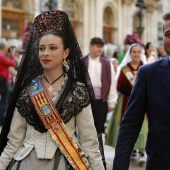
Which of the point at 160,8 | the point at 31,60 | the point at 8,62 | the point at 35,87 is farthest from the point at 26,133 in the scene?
the point at 160,8

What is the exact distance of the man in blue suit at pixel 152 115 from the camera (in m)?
2.98

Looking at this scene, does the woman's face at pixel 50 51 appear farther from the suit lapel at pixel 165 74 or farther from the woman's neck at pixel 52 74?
the suit lapel at pixel 165 74

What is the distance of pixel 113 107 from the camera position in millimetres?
8000

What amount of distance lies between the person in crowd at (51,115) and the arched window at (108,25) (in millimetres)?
27092

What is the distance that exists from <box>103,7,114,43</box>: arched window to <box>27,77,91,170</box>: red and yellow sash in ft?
89.5

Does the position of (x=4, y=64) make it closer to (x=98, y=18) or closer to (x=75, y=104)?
(x=75, y=104)

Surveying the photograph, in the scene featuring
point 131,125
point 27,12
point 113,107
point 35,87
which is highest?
point 27,12

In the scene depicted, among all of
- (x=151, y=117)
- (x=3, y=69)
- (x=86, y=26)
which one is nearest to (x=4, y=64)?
(x=3, y=69)

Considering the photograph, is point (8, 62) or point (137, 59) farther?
point (8, 62)

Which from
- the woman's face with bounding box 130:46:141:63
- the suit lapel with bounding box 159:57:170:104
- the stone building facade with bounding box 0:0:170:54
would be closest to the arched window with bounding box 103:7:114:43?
the stone building facade with bounding box 0:0:170:54

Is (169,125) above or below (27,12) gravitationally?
below

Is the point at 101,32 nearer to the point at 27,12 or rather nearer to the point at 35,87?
the point at 27,12

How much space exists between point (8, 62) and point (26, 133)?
7.58m

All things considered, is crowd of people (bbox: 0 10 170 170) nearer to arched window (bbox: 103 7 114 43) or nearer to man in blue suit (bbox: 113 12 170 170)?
man in blue suit (bbox: 113 12 170 170)
